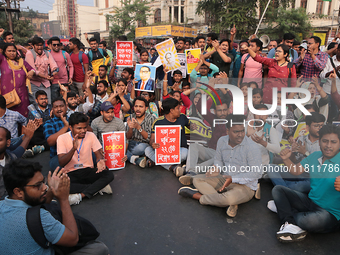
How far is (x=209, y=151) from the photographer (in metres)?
4.59

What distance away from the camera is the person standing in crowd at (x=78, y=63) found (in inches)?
277

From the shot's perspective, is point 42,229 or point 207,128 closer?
point 42,229

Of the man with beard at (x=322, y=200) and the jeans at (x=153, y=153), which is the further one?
the jeans at (x=153, y=153)

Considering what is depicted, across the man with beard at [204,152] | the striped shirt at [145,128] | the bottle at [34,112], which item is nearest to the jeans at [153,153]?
the man with beard at [204,152]

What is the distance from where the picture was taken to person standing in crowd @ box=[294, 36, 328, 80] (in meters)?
5.36

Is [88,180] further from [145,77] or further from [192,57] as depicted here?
[192,57]

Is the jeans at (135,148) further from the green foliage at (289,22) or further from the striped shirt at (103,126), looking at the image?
the green foliage at (289,22)

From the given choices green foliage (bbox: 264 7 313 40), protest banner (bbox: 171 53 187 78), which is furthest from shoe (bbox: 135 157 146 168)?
green foliage (bbox: 264 7 313 40)

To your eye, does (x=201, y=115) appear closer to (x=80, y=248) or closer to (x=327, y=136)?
(x=327, y=136)

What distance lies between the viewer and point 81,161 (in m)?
3.76

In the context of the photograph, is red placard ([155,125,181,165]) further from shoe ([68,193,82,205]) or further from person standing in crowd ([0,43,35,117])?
person standing in crowd ([0,43,35,117])

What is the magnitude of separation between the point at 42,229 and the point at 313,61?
584cm

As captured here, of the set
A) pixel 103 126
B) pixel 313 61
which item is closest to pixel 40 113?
pixel 103 126

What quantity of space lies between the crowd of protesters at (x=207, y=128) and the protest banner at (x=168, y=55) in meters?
0.22
